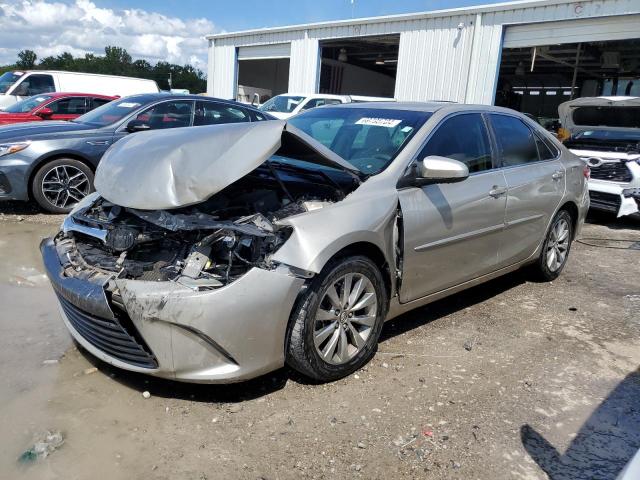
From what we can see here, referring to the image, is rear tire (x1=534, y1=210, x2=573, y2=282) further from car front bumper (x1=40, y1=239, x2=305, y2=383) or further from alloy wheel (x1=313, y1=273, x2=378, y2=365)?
car front bumper (x1=40, y1=239, x2=305, y2=383)

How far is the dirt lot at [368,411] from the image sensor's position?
2.48m

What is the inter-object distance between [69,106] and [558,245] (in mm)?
9326

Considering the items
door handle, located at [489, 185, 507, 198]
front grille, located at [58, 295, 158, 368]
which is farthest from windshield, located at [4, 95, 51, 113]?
door handle, located at [489, 185, 507, 198]

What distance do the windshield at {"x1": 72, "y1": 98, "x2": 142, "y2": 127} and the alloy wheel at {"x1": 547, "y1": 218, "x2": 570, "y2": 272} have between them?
555 centimetres

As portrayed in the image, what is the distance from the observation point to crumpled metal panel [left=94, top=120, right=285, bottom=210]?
288 cm

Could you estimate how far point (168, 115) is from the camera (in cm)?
755

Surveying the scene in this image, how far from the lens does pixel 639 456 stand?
1670mm

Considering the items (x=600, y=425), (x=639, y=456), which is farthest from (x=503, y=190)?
(x=639, y=456)

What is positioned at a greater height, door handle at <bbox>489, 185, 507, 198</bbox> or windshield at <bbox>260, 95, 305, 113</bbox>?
windshield at <bbox>260, 95, 305, 113</bbox>

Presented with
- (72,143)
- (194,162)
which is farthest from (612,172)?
(72,143)

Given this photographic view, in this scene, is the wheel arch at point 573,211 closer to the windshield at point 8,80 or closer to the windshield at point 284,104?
the windshield at point 284,104

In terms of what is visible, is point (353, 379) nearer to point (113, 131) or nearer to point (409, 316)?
point (409, 316)

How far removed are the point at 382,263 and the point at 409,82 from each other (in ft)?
51.3

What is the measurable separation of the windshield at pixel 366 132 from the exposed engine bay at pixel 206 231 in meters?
0.33
